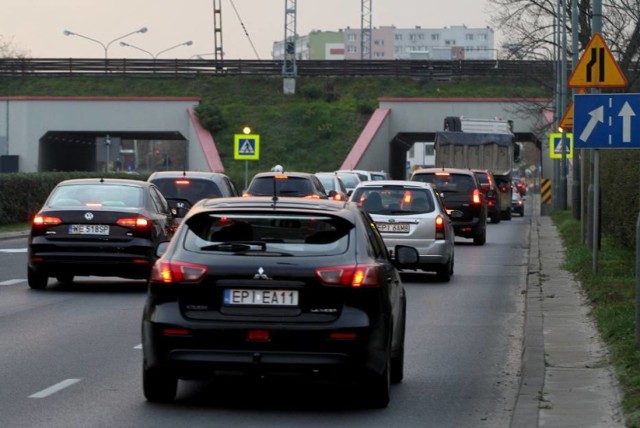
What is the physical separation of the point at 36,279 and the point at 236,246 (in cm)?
1080

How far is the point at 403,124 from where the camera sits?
74.3 meters

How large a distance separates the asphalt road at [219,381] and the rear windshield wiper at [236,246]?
1060 mm

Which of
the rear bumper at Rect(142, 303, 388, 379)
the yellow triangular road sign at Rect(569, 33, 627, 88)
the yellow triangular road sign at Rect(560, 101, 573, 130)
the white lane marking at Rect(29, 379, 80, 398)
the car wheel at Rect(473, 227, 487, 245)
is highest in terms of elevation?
the yellow triangular road sign at Rect(569, 33, 627, 88)

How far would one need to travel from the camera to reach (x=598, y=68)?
19656 mm

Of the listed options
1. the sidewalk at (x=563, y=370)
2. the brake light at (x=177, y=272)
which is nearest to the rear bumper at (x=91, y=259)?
the sidewalk at (x=563, y=370)

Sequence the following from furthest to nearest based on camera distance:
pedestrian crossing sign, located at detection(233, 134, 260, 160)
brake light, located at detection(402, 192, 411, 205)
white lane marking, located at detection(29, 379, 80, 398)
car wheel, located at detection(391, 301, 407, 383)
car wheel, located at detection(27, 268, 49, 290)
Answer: pedestrian crossing sign, located at detection(233, 134, 260, 160)
brake light, located at detection(402, 192, 411, 205)
car wheel, located at detection(27, 268, 49, 290)
car wheel, located at detection(391, 301, 407, 383)
white lane marking, located at detection(29, 379, 80, 398)

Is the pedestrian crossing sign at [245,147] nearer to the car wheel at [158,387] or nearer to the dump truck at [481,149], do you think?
the dump truck at [481,149]

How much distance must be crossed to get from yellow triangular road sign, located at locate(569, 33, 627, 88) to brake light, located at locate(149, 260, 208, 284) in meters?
11.1

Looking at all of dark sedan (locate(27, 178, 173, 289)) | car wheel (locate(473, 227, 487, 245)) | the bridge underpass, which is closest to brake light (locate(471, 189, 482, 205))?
car wheel (locate(473, 227, 487, 245))

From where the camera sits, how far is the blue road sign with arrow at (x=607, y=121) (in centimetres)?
1631

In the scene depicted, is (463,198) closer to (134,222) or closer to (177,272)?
(134,222)

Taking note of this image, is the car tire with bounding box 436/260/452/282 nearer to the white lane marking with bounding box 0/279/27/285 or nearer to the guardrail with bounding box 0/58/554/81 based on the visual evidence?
the white lane marking with bounding box 0/279/27/285

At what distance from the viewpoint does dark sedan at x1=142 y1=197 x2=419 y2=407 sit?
946 centimetres

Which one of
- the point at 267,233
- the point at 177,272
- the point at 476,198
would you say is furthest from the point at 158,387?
the point at 476,198
